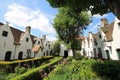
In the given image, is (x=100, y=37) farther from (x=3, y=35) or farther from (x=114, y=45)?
(x=3, y=35)

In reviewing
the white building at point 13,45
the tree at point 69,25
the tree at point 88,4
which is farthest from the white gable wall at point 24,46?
the tree at point 88,4

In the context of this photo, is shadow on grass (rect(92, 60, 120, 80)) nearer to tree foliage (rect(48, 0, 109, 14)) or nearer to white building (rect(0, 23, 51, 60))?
tree foliage (rect(48, 0, 109, 14))

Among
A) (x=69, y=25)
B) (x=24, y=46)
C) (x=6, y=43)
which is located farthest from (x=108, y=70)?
(x=24, y=46)

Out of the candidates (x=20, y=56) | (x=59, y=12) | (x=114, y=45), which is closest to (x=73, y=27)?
(x=59, y=12)

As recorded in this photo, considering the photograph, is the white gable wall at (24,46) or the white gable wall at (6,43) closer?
the white gable wall at (6,43)

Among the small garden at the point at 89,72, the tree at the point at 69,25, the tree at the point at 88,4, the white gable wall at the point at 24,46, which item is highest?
the tree at the point at 69,25

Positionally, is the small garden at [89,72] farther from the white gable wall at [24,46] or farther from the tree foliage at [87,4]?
the white gable wall at [24,46]

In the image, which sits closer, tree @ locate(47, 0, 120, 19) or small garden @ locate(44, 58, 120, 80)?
tree @ locate(47, 0, 120, 19)

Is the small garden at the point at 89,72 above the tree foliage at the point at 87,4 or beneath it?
beneath

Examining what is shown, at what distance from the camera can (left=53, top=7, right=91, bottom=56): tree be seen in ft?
90.9

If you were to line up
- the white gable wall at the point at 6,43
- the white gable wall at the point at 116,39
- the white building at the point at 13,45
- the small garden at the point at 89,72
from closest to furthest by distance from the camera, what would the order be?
the small garden at the point at 89,72, the white gable wall at the point at 116,39, the white gable wall at the point at 6,43, the white building at the point at 13,45

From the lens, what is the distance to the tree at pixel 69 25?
27.7 metres

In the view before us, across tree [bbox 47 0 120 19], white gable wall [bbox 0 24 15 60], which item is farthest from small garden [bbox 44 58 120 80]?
white gable wall [bbox 0 24 15 60]

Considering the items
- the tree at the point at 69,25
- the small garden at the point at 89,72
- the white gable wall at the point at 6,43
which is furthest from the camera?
the tree at the point at 69,25
